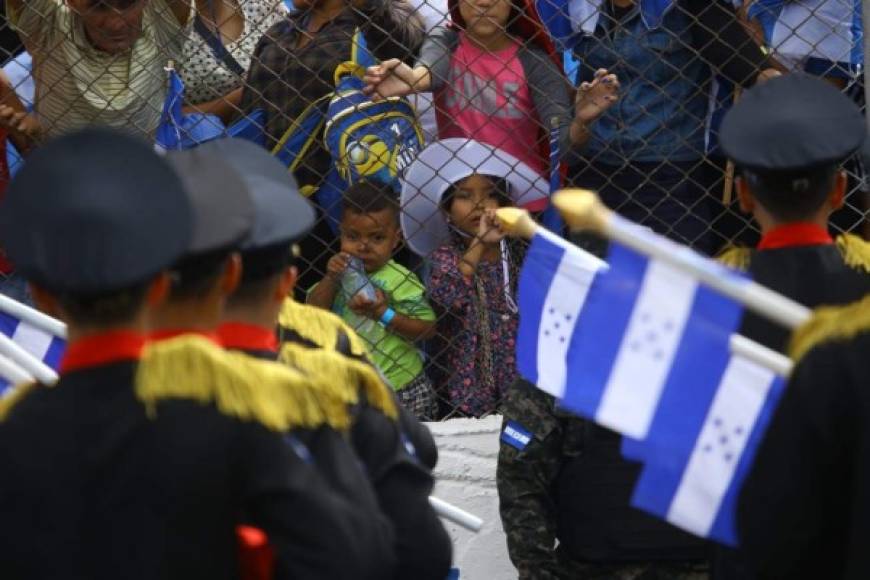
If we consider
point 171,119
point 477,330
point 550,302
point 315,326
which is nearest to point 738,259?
point 550,302

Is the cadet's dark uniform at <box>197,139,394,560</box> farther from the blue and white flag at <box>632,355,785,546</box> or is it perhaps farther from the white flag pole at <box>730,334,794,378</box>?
the white flag pole at <box>730,334,794,378</box>

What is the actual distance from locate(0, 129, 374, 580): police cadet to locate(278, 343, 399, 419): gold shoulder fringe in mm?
388

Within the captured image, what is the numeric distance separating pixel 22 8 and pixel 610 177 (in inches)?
78.3

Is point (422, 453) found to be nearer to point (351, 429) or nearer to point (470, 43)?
point (351, 429)

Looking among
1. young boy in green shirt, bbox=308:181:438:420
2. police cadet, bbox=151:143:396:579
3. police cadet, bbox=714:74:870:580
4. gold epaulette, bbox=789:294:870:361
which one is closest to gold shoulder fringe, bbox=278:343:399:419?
police cadet, bbox=151:143:396:579

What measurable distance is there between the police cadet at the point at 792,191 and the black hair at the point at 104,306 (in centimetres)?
151

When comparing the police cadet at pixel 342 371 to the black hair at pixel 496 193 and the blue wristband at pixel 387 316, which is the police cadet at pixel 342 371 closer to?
the blue wristband at pixel 387 316

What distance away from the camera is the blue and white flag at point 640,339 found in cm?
355

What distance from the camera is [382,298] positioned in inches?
243

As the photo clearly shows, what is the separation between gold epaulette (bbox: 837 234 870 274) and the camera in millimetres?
4141

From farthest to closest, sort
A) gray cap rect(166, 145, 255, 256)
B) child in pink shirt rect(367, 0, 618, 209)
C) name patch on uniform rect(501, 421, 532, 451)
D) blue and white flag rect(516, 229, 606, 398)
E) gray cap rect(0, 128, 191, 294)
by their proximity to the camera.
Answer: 1. child in pink shirt rect(367, 0, 618, 209)
2. name patch on uniform rect(501, 421, 532, 451)
3. blue and white flag rect(516, 229, 606, 398)
4. gray cap rect(166, 145, 255, 256)
5. gray cap rect(0, 128, 191, 294)

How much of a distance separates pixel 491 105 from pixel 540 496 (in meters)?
1.57

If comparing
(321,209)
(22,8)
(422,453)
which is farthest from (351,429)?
(22,8)

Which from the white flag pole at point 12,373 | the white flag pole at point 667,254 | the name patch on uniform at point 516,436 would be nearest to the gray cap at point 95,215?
the white flag pole at point 667,254
